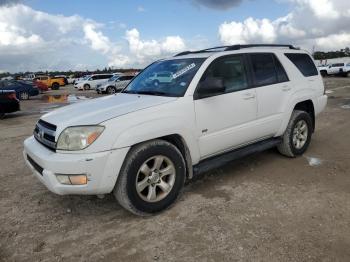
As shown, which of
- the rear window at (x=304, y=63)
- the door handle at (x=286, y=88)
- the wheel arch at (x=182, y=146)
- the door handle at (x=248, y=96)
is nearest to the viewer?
the wheel arch at (x=182, y=146)

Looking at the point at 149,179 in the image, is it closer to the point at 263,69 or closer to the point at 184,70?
the point at 184,70

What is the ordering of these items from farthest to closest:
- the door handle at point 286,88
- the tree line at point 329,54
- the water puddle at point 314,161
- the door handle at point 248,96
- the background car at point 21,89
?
the tree line at point 329,54 < the background car at point 21,89 < the water puddle at point 314,161 < the door handle at point 286,88 < the door handle at point 248,96

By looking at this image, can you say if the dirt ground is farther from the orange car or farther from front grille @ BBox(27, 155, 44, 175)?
the orange car

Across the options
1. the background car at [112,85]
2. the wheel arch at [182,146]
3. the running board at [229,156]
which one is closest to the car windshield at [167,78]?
the wheel arch at [182,146]

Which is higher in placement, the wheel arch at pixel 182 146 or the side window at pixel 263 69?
the side window at pixel 263 69

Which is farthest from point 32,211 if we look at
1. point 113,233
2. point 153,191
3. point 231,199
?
point 231,199

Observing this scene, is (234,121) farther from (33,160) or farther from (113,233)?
(33,160)

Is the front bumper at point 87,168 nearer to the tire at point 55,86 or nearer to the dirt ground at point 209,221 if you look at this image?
the dirt ground at point 209,221

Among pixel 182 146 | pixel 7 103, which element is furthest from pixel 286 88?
pixel 7 103

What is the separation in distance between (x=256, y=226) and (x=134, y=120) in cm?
163

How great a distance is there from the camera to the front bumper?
339 cm

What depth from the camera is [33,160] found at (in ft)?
12.9

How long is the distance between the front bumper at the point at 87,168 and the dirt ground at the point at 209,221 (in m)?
0.49

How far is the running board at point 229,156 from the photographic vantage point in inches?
167
